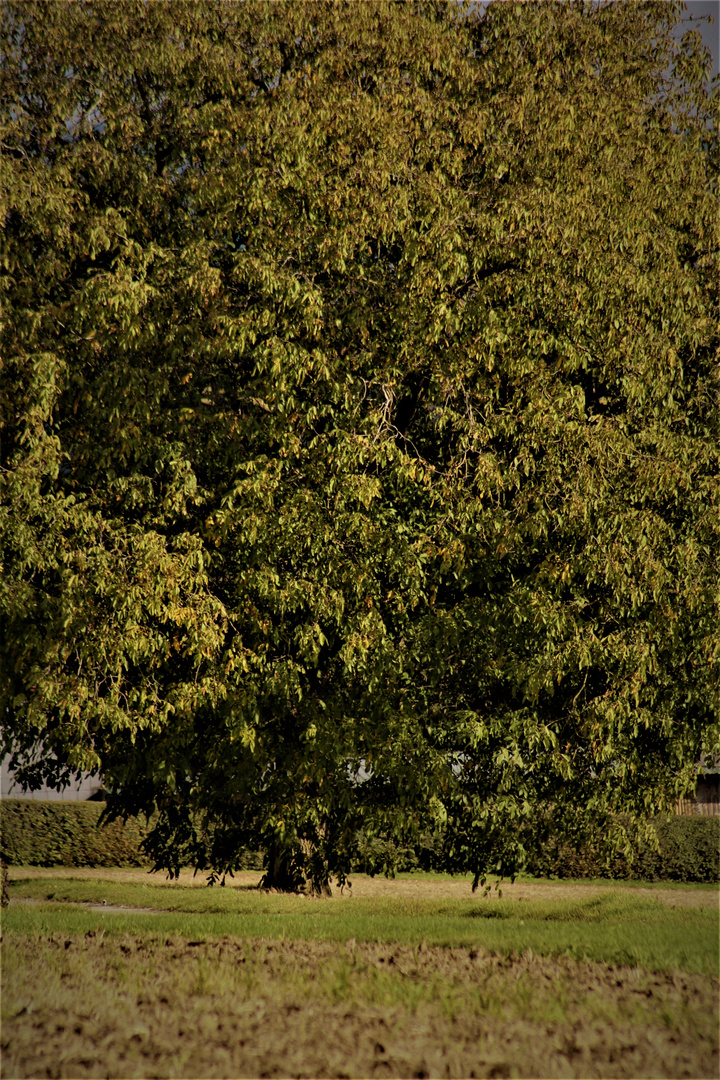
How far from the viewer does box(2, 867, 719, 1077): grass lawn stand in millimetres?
4633

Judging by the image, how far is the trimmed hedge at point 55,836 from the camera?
25.4 meters

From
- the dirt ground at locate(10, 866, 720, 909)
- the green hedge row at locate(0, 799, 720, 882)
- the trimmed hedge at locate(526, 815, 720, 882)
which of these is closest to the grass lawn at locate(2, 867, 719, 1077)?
the dirt ground at locate(10, 866, 720, 909)

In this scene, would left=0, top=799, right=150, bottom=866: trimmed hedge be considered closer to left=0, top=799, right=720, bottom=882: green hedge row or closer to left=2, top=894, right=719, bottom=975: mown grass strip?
left=0, top=799, right=720, bottom=882: green hedge row

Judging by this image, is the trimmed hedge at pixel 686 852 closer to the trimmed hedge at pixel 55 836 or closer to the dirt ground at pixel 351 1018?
the trimmed hedge at pixel 55 836

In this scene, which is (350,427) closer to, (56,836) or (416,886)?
(416,886)

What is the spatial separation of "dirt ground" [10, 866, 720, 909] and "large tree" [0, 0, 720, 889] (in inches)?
429

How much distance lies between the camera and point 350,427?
29.9 ft

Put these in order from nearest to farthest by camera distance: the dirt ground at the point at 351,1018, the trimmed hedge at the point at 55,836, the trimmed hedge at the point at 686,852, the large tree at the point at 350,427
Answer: the dirt ground at the point at 351,1018 → the large tree at the point at 350,427 → the trimmed hedge at the point at 686,852 → the trimmed hedge at the point at 55,836

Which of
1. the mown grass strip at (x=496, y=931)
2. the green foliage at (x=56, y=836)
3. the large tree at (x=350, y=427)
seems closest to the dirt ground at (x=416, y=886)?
the green foliage at (x=56, y=836)

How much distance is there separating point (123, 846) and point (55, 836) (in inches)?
72.2

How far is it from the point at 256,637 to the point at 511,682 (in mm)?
2587

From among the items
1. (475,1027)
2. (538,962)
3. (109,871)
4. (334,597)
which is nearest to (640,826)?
(538,962)

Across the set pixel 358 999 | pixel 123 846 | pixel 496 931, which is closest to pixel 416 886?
pixel 123 846

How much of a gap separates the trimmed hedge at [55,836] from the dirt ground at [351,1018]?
19796 mm
